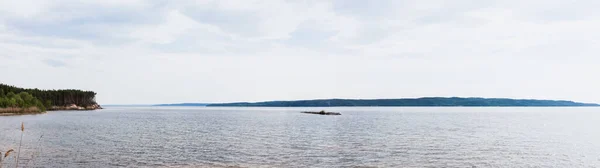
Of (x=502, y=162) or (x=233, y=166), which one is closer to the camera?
(x=233, y=166)

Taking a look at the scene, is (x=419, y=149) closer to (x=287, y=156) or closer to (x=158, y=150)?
(x=287, y=156)

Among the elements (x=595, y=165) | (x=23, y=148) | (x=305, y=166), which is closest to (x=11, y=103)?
(x=23, y=148)

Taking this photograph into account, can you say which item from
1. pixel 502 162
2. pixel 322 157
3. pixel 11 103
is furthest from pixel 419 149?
pixel 11 103

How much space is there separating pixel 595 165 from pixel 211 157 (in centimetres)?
3548

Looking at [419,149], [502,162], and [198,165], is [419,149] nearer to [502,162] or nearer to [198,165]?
[502,162]

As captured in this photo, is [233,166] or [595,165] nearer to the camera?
[233,166]

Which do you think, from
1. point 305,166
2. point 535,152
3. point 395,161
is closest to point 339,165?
point 305,166

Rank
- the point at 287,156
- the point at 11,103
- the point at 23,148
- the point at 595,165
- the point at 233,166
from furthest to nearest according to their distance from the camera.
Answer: the point at 11,103, the point at 23,148, the point at 287,156, the point at 595,165, the point at 233,166

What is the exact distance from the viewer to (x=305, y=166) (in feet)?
122

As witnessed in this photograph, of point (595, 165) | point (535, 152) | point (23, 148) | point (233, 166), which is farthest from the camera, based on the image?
point (535, 152)

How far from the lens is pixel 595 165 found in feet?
133

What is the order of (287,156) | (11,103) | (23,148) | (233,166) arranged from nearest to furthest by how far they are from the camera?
(233,166), (287,156), (23,148), (11,103)

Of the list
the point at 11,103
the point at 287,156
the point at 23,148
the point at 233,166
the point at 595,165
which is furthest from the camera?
the point at 11,103

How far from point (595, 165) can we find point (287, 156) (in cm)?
2828
